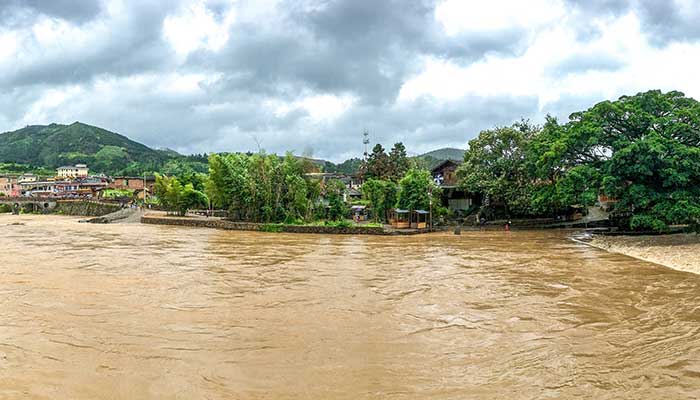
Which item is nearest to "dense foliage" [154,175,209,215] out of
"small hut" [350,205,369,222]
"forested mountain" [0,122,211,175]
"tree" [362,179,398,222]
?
"small hut" [350,205,369,222]

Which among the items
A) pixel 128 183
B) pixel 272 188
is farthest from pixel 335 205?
pixel 128 183

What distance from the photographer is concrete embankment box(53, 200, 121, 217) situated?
50.4 m

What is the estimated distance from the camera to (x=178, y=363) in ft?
20.9

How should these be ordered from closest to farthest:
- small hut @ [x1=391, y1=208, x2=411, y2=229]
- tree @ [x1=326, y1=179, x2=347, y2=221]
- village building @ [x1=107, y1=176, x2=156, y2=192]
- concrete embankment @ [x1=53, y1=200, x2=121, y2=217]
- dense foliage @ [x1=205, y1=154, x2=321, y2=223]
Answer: small hut @ [x1=391, y1=208, x2=411, y2=229]
dense foliage @ [x1=205, y1=154, x2=321, y2=223]
tree @ [x1=326, y1=179, x2=347, y2=221]
concrete embankment @ [x1=53, y1=200, x2=121, y2=217]
village building @ [x1=107, y1=176, x2=156, y2=192]

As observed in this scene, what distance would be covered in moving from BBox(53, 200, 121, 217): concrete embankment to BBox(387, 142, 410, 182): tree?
1097 inches

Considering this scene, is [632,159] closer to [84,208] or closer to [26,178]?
[84,208]

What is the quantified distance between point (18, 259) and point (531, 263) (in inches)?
696

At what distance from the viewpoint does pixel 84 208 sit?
181ft

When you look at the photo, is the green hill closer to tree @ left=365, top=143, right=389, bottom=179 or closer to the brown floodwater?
tree @ left=365, top=143, right=389, bottom=179

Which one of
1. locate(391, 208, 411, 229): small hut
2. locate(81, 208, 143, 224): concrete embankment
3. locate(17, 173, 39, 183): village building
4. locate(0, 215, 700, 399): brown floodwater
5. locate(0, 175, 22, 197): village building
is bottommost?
locate(0, 215, 700, 399): brown floodwater

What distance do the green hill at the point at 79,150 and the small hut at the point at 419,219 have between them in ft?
284

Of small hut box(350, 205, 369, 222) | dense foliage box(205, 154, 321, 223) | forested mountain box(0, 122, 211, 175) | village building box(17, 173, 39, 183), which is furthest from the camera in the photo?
forested mountain box(0, 122, 211, 175)

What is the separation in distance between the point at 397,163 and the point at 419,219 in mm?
11985

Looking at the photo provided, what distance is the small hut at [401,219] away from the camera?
29.3 m
